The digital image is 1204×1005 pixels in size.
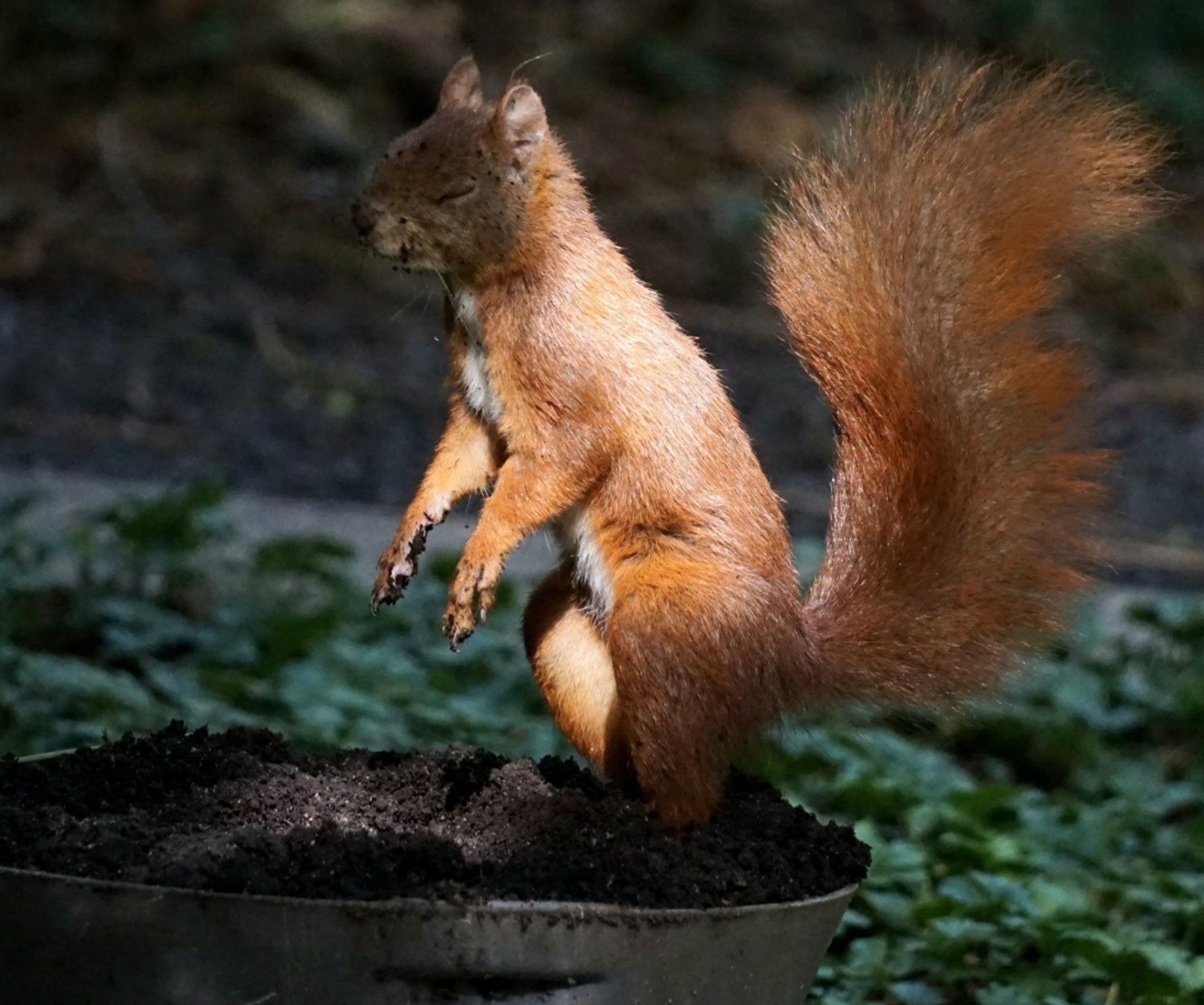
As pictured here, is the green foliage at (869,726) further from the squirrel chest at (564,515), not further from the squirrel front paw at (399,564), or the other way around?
the squirrel front paw at (399,564)

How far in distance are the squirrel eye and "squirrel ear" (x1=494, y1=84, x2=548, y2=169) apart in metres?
0.09

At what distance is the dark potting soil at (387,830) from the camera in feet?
6.58

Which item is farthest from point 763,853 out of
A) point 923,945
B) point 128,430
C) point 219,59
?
point 219,59

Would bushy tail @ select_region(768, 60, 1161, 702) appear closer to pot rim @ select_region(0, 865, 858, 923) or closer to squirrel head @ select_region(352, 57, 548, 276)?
squirrel head @ select_region(352, 57, 548, 276)

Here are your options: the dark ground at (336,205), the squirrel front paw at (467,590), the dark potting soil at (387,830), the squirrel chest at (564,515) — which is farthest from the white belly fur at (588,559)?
the dark ground at (336,205)

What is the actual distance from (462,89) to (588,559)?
0.72 meters

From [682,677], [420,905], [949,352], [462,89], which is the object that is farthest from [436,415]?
[420,905]

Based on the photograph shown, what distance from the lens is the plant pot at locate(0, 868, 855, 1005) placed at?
1.91 metres

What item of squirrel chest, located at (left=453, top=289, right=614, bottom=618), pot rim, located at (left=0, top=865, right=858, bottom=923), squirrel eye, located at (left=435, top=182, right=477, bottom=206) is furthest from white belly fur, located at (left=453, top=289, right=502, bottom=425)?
pot rim, located at (left=0, top=865, right=858, bottom=923)

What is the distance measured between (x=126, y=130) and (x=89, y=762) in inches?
296

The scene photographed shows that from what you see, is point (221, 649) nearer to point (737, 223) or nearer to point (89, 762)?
point (89, 762)

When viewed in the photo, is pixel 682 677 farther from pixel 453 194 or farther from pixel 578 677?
pixel 453 194

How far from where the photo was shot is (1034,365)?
2.46m

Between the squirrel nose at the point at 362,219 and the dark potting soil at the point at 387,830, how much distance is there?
0.70 metres
